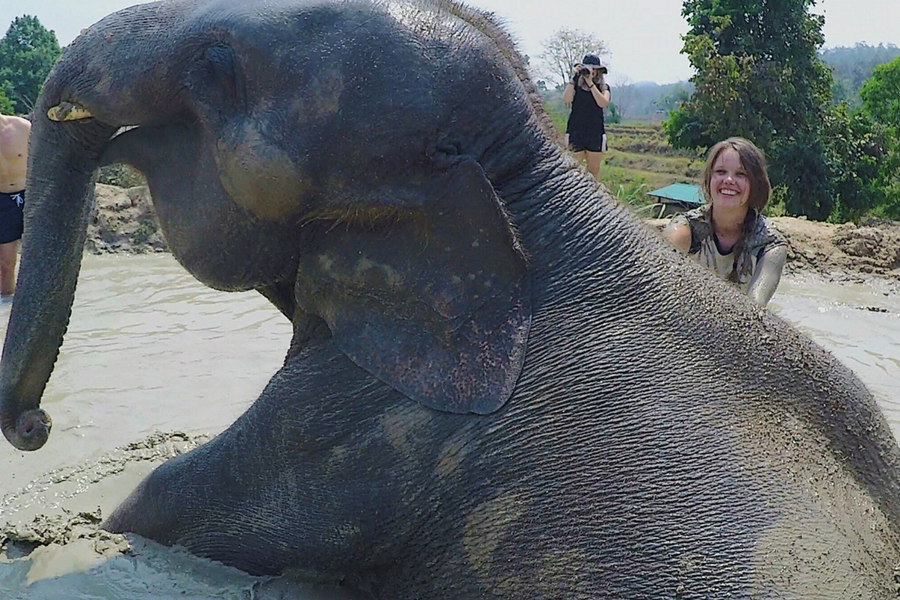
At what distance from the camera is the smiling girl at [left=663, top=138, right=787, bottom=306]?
16.5 feet

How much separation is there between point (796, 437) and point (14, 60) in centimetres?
6240

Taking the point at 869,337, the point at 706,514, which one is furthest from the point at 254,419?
the point at 869,337

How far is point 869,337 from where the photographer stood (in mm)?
7586

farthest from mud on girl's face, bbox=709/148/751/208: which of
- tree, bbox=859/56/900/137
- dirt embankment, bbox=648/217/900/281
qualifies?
tree, bbox=859/56/900/137

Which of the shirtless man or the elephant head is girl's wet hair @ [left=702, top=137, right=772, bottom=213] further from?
the shirtless man

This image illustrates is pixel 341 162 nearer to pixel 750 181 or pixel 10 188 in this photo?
pixel 750 181

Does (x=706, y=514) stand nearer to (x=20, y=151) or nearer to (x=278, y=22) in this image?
(x=278, y=22)

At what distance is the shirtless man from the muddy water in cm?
63

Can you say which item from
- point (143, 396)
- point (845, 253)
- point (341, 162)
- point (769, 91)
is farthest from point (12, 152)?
point (769, 91)

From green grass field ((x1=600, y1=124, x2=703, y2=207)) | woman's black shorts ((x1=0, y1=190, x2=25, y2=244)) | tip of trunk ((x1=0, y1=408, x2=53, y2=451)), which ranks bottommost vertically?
green grass field ((x1=600, y1=124, x2=703, y2=207))

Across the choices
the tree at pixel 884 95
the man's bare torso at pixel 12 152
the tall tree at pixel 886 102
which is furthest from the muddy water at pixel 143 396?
the tree at pixel 884 95

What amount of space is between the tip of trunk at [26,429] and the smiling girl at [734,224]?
327 centimetres

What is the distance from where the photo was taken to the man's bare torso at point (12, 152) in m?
8.20

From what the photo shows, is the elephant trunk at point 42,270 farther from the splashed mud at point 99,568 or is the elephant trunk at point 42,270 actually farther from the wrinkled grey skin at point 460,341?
the splashed mud at point 99,568
